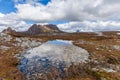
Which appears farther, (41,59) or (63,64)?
(41,59)

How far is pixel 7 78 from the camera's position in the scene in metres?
49.7

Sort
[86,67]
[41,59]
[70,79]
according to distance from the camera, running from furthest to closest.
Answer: [41,59]
[86,67]
[70,79]

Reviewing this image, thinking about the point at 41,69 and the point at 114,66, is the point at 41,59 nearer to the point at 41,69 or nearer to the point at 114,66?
the point at 41,69

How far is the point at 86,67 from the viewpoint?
186 ft

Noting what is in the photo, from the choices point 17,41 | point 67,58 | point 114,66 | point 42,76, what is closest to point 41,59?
point 67,58

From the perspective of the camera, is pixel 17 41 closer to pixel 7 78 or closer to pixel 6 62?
pixel 6 62

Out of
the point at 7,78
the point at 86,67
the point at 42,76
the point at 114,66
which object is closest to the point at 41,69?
the point at 42,76

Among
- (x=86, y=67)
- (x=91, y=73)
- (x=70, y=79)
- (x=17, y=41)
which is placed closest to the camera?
(x=70, y=79)

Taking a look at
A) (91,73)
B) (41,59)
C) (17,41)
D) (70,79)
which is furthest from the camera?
(17,41)

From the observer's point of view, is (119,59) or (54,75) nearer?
(54,75)

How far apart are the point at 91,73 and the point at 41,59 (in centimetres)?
2137

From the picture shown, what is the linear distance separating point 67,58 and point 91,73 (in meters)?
16.4

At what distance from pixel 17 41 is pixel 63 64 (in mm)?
Result: 60369

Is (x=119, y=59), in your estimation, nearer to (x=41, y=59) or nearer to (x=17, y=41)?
(x=41, y=59)
